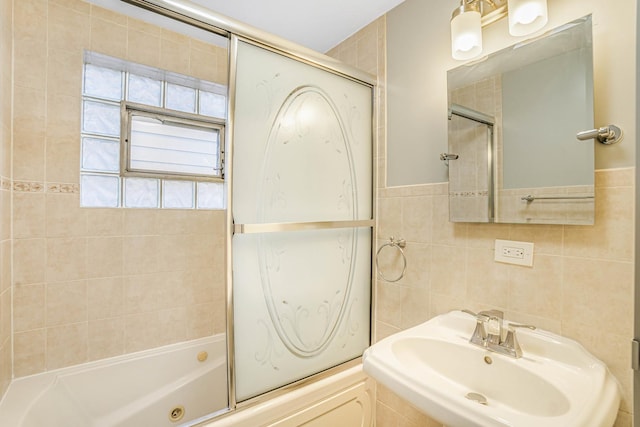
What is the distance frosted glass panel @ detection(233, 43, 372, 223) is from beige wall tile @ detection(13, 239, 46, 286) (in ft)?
3.96

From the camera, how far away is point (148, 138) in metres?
1.90

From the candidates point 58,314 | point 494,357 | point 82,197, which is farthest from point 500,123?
point 58,314

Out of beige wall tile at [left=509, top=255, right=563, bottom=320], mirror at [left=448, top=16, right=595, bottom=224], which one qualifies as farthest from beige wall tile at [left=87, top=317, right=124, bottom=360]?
beige wall tile at [left=509, top=255, right=563, bottom=320]

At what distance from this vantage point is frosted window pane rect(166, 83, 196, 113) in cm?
199

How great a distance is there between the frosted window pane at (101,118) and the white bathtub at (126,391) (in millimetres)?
1356

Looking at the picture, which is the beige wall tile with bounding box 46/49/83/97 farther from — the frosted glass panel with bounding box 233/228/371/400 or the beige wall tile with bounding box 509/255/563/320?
the beige wall tile with bounding box 509/255/563/320

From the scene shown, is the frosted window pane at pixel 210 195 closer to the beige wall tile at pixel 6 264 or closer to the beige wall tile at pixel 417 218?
the beige wall tile at pixel 6 264

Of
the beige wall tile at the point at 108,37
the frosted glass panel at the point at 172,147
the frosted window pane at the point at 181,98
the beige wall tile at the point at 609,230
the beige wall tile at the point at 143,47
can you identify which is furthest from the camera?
the frosted window pane at the point at 181,98

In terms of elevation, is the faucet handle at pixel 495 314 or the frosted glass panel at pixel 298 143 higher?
the frosted glass panel at pixel 298 143

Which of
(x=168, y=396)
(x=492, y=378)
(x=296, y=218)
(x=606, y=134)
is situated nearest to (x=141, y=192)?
(x=296, y=218)

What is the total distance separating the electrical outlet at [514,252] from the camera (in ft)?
3.65

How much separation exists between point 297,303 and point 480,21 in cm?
146

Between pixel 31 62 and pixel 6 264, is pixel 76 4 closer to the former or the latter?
pixel 31 62

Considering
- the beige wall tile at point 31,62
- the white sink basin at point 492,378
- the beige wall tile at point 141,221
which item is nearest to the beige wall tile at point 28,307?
the beige wall tile at point 141,221
